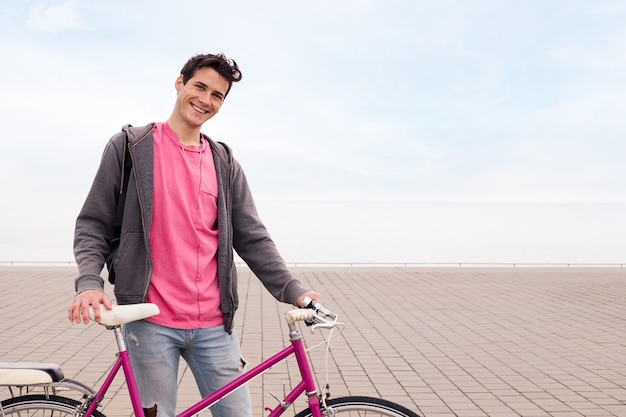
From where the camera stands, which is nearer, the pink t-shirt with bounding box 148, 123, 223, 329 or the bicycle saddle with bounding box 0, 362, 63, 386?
the bicycle saddle with bounding box 0, 362, 63, 386

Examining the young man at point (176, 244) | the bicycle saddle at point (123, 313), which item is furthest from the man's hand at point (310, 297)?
the bicycle saddle at point (123, 313)

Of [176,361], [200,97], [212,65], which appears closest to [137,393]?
[176,361]

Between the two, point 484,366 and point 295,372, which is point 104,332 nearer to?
point 295,372

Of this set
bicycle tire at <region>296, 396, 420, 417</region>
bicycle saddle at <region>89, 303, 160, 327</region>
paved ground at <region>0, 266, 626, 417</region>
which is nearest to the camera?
bicycle saddle at <region>89, 303, 160, 327</region>

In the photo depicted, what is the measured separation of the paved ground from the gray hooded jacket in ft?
2.73

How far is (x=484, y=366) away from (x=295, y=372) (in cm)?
161

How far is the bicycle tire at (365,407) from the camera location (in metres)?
2.42

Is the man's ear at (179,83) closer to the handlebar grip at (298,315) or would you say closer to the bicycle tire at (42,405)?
the handlebar grip at (298,315)

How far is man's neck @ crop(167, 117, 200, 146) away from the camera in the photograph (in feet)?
8.87

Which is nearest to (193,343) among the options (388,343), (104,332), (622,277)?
(388,343)

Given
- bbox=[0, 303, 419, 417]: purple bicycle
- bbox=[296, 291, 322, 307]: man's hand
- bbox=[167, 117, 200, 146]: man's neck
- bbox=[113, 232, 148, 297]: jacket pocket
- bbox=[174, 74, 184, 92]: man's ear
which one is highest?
bbox=[174, 74, 184, 92]: man's ear

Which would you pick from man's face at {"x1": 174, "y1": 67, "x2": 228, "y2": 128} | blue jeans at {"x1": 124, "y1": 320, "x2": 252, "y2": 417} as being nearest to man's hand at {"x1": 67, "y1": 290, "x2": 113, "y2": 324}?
blue jeans at {"x1": 124, "y1": 320, "x2": 252, "y2": 417}

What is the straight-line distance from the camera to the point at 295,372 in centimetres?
571

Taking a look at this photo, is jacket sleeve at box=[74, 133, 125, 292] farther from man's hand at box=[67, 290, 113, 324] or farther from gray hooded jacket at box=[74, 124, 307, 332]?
man's hand at box=[67, 290, 113, 324]
